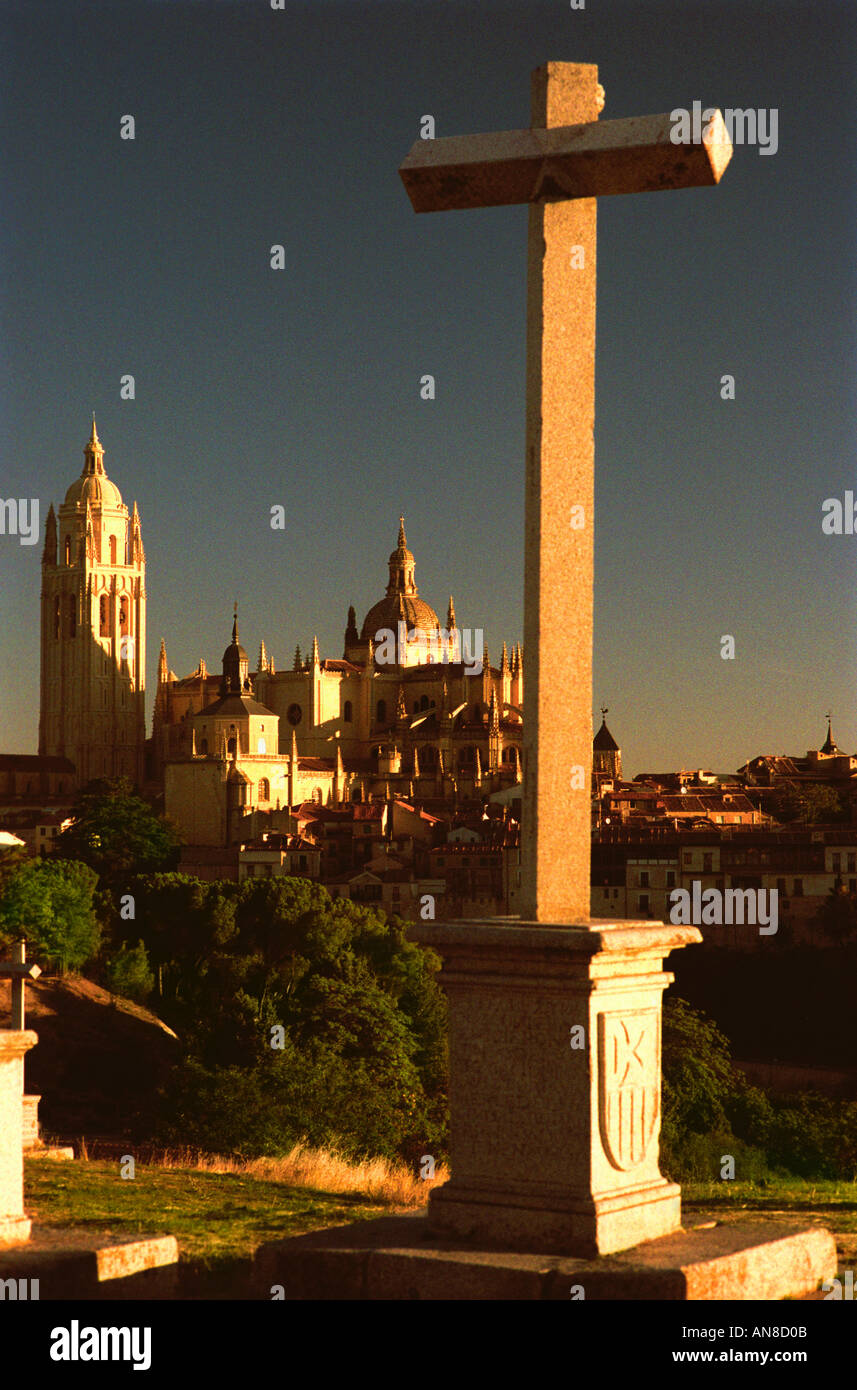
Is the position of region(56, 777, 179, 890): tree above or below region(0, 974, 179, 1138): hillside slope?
above

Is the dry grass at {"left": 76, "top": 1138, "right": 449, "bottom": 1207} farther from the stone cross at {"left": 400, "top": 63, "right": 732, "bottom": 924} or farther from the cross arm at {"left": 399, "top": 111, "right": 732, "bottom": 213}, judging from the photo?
the cross arm at {"left": 399, "top": 111, "right": 732, "bottom": 213}

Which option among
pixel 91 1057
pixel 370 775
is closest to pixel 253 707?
pixel 370 775

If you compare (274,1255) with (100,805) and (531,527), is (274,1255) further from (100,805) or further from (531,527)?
(100,805)

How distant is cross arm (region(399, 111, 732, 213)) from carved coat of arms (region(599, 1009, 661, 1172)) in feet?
9.46

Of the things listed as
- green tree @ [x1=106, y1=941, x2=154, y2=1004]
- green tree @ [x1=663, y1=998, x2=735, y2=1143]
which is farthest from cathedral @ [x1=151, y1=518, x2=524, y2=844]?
green tree @ [x1=663, y1=998, x2=735, y2=1143]

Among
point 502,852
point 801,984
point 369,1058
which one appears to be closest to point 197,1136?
point 369,1058

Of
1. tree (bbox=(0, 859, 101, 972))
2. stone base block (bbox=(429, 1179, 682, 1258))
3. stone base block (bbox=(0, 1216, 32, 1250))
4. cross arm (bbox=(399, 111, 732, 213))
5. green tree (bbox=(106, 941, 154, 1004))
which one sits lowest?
green tree (bbox=(106, 941, 154, 1004))

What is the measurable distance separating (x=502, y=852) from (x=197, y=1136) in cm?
4642

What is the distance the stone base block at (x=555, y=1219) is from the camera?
17.6ft

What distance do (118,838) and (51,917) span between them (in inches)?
1290

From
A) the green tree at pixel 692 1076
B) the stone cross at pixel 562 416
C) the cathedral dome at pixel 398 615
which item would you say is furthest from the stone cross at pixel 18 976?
the cathedral dome at pixel 398 615

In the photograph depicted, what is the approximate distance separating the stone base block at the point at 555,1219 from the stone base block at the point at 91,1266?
0.92 metres

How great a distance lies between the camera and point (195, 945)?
4512cm

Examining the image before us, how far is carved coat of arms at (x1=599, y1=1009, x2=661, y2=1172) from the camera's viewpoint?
5.46 m
